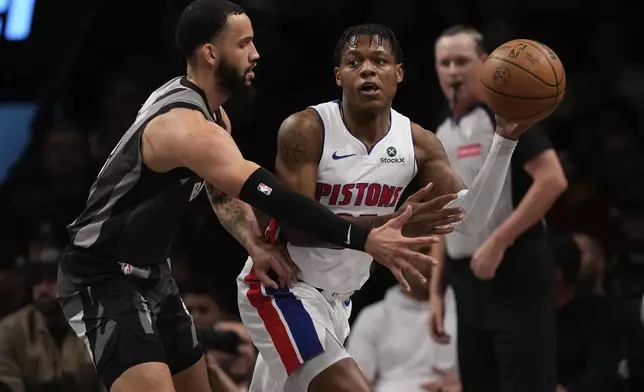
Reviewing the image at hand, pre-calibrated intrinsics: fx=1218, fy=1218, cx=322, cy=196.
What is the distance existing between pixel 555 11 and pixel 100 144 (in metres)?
3.41

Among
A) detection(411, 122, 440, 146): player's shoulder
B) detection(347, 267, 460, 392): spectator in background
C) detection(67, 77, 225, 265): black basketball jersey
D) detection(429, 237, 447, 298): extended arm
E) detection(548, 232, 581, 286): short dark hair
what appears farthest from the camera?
detection(548, 232, 581, 286): short dark hair

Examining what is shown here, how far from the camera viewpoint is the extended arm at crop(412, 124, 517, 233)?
456 centimetres

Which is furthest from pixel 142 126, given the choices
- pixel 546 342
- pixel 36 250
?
pixel 36 250

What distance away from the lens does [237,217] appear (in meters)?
4.64

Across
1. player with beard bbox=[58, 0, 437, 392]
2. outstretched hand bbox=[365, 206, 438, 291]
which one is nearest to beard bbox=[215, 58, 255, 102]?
player with beard bbox=[58, 0, 437, 392]

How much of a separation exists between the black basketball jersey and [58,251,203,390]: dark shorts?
0.07 meters

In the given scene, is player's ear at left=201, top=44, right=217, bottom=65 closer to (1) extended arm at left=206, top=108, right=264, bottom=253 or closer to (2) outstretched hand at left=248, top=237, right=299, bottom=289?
(1) extended arm at left=206, top=108, right=264, bottom=253

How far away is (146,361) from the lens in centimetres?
400

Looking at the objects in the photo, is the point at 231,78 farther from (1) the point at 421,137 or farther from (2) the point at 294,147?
(1) the point at 421,137

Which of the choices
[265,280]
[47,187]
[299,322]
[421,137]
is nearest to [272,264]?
[265,280]

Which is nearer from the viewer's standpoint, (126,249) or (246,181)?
(246,181)

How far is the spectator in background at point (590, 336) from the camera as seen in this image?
6.48m

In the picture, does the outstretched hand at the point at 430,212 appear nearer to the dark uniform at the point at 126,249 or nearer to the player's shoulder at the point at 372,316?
the dark uniform at the point at 126,249

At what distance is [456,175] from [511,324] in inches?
44.8
